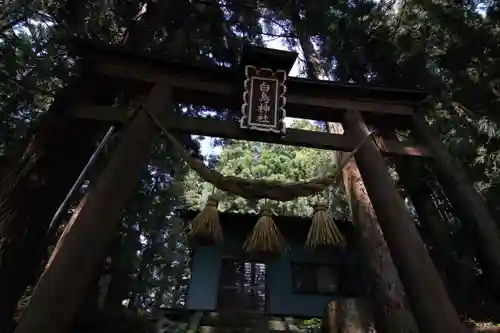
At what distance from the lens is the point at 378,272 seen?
207 inches

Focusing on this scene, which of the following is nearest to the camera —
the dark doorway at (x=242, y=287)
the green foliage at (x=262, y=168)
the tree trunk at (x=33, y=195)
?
the tree trunk at (x=33, y=195)

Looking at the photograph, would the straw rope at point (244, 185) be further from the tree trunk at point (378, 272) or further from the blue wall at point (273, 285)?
the blue wall at point (273, 285)

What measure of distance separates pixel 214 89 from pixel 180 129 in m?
0.56

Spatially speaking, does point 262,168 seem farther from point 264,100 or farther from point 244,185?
point 244,185

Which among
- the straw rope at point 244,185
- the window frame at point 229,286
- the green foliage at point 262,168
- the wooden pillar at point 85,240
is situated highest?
the green foliage at point 262,168

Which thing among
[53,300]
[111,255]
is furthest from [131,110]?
[111,255]

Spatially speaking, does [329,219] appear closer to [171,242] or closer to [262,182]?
[262,182]

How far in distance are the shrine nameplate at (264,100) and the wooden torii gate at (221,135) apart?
0.28 feet

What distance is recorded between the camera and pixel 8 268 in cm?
313

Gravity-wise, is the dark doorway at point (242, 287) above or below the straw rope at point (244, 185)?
above

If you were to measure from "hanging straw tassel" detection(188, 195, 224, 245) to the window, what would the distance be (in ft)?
15.4

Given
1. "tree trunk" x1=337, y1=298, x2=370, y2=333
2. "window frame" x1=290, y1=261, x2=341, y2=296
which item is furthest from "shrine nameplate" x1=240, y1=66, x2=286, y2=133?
"window frame" x1=290, y1=261, x2=341, y2=296

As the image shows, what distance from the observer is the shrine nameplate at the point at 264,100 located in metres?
4.14

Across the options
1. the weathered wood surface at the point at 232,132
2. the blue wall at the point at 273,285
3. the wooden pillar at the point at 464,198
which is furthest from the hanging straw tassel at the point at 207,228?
the blue wall at the point at 273,285
